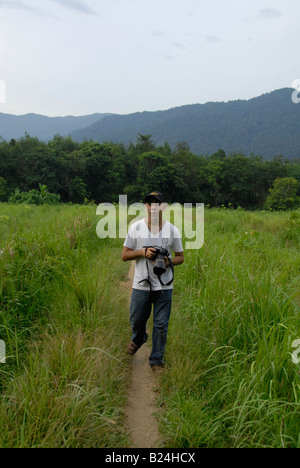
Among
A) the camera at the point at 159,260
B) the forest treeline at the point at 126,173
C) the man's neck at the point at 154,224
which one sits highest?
the forest treeline at the point at 126,173

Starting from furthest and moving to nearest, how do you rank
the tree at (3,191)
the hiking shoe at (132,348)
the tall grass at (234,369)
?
the tree at (3,191), the hiking shoe at (132,348), the tall grass at (234,369)

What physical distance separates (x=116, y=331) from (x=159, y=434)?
1.23 m

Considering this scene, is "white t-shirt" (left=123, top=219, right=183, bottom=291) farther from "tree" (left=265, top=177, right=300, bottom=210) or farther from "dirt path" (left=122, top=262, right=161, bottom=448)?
"tree" (left=265, top=177, right=300, bottom=210)

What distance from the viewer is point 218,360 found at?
9.01 feet

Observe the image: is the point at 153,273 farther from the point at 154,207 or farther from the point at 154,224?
the point at 154,207

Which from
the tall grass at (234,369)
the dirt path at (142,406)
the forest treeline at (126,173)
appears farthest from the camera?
the forest treeline at (126,173)

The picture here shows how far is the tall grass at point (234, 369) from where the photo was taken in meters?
1.94

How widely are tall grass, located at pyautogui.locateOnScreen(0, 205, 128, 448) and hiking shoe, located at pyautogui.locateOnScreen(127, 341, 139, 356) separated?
0.29 feet

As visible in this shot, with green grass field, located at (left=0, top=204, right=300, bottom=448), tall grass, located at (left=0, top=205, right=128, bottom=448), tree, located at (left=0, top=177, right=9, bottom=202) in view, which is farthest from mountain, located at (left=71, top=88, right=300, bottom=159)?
green grass field, located at (left=0, top=204, right=300, bottom=448)

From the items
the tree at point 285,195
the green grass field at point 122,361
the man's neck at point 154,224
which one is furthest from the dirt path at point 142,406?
the tree at point 285,195

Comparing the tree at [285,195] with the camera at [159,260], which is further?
the tree at [285,195]

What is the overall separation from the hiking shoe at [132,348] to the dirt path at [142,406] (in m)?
0.10

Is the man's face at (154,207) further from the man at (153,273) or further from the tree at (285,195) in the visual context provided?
the tree at (285,195)
